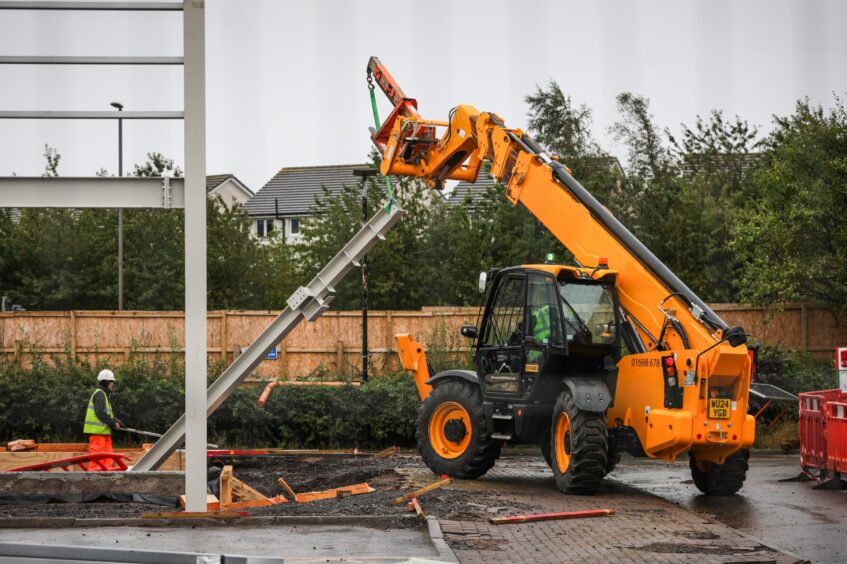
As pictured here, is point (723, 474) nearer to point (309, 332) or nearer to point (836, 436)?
point (836, 436)

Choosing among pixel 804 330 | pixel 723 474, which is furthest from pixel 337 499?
pixel 804 330

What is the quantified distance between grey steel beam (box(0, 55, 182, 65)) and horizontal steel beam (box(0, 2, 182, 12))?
19.7 inches

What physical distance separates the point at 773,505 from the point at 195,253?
7.54 metres

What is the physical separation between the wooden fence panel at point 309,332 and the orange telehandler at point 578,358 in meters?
9.83

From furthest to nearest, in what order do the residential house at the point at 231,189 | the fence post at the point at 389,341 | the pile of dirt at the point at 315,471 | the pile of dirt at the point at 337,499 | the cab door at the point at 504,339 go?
the residential house at the point at 231,189 < the fence post at the point at 389,341 < the pile of dirt at the point at 315,471 < the cab door at the point at 504,339 < the pile of dirt at the point at 337,499

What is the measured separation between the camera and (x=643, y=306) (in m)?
14.3

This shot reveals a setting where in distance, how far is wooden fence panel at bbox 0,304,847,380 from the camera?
1035 inches

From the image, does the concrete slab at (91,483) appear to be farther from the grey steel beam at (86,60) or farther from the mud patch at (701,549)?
the mud patch at (701,549)

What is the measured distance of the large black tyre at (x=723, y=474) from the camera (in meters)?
14.4

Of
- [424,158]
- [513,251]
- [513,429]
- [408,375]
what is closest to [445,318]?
[408,375]

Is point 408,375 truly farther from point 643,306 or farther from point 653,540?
point 653,540

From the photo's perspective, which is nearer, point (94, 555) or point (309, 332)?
point (94, 555)

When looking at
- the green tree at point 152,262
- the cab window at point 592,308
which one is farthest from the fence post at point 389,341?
the cab window at point 592,308

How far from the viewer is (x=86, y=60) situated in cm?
1214
